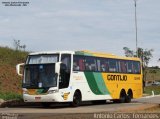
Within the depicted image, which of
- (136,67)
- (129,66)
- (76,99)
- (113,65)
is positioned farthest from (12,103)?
(136,67)

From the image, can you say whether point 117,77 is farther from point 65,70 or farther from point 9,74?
point 9,74

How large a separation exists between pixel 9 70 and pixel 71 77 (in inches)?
643

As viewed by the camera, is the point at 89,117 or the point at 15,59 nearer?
the point at 89,117

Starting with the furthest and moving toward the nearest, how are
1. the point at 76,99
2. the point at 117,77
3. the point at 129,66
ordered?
the point at 129,66 < the point at 117,77 < the point at 76,99

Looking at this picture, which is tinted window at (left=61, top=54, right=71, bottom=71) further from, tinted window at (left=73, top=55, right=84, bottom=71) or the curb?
the curb

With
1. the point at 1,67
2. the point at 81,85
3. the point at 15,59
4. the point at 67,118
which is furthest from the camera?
the point at 15,59

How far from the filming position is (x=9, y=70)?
145 ft

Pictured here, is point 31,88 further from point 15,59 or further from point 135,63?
point 15,59

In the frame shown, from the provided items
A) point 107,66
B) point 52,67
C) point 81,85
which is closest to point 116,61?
point 107,66

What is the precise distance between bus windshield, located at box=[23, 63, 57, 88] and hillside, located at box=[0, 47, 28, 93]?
885cm

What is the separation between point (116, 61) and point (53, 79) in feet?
25.1

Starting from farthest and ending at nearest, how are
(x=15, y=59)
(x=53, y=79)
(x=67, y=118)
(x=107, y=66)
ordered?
(x=15, y=59)
(x=107, y=66)
(x=53, y=79)
(x=67, y=118)

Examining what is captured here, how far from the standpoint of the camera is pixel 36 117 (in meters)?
20.1

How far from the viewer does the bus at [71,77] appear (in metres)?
28.0
